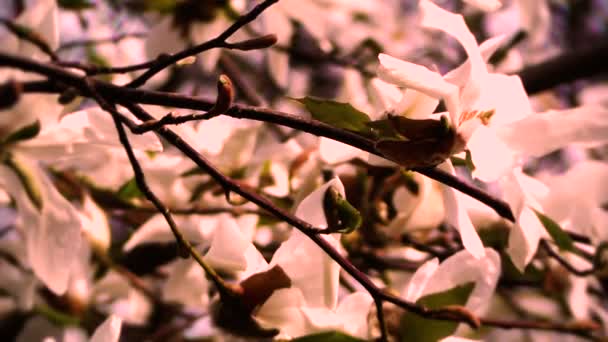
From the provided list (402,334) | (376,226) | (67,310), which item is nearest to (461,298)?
(402,334)

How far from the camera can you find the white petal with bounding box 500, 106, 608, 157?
1.07ft

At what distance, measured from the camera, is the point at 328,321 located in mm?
377

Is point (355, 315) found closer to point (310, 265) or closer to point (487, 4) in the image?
point (310, 265)

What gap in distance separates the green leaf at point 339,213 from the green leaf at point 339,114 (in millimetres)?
31

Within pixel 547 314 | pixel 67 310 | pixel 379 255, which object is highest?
pixel 379 255

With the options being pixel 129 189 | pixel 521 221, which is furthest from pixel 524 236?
pixel 129 189

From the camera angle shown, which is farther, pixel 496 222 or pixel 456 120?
pixel 496 222

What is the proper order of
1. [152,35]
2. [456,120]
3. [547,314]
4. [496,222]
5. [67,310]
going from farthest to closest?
[547,314] < [67,310] < [152,35] < [496,222] < [456,120]

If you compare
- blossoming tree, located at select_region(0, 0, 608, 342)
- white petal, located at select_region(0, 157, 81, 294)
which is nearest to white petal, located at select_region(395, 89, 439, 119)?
blossoming tree, located at select_region(0, 0, 608, 342)

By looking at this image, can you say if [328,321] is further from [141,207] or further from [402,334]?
[141,207]

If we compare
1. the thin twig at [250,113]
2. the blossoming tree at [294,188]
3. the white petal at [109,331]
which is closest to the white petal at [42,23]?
the blossoming tree at [294,188]

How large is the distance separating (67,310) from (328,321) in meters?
0.43

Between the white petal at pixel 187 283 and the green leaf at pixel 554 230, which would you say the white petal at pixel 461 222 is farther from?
the white petal at pixel 187 283

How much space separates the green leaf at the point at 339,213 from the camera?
1.07 feet
